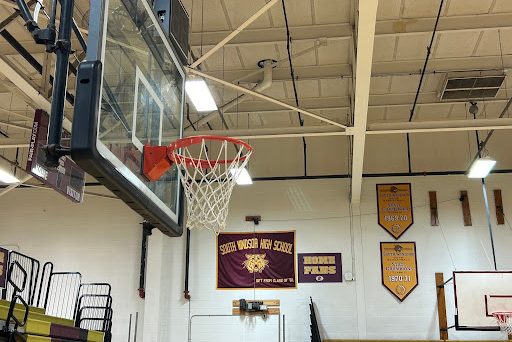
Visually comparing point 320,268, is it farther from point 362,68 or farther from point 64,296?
point 362,68

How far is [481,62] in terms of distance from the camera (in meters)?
9.76

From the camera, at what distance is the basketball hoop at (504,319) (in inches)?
416

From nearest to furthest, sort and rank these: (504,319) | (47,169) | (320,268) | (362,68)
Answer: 1. (47,169)
2. (362,68)
3. (504,319)
4. (320,268)

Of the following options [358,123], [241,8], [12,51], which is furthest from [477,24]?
[12,51]

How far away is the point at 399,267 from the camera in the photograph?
1193cm

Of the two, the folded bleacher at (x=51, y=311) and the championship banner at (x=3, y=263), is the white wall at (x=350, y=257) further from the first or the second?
the championship banner at (x=3, y=263)

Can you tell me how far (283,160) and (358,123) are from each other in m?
4.69

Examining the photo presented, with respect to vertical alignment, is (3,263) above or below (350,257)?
below

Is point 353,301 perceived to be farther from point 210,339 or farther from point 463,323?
point 210,339

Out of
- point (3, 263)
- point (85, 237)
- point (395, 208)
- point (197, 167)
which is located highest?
point (395, 208)

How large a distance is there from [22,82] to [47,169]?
5.17ft

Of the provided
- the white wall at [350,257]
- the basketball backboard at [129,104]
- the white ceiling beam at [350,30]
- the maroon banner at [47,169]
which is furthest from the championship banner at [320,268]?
the basketball backboard at [129,104]

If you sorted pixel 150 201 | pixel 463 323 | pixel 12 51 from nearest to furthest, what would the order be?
pixel 150 201 → pixel 12 51 → pixel 463 323

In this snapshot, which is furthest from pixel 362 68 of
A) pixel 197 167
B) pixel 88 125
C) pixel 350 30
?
pixel 88 125
